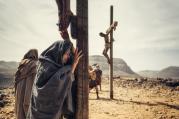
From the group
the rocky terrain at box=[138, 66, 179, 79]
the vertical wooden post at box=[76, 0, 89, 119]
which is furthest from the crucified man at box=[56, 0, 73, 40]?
the rocky terrain at box=[138, 66, 179, 79]

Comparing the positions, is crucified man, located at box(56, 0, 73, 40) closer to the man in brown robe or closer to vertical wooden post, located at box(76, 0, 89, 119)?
vertical wooden post, located at box(76, 0, 89, 119)

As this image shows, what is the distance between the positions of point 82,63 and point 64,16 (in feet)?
2.31

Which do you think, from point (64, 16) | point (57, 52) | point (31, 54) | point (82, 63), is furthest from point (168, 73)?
point (57, 52)

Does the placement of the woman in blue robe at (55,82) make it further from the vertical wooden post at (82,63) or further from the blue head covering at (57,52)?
the vertical wooden post at (82,63)

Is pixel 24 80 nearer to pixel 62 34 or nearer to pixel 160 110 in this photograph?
pixel 62 34

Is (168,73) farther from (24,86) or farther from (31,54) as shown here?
(24,86)

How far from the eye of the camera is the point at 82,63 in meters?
3.51

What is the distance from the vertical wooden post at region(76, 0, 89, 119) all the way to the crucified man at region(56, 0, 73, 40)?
142mm

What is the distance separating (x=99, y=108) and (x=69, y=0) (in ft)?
23.1

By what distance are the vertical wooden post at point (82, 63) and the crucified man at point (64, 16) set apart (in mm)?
142

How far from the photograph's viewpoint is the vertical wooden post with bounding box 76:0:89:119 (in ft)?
11.2

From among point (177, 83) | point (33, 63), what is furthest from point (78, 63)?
point (177, 83)

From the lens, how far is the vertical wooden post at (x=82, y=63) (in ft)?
11.2

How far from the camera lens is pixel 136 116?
855cm
